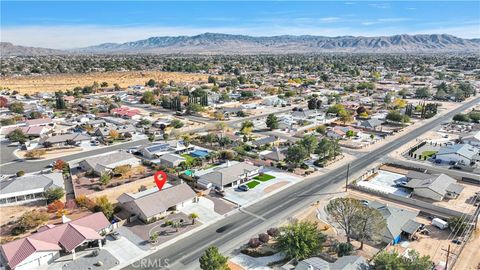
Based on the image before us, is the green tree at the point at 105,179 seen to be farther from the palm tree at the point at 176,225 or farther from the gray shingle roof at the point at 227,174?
the palm tree at the point at 176,225

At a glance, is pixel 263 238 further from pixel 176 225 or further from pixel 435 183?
pixel 435 183

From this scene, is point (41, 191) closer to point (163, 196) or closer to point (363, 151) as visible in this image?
point (163, 196)

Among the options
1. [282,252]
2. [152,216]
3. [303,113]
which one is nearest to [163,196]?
[152,216]

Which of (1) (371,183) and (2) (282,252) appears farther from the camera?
(1) (371,183)

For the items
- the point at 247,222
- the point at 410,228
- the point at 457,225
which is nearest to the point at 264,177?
the point at 247,222

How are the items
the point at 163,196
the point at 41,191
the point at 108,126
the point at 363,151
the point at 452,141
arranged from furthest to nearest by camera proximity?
the point at 108,126, the point at 452,141, the point at 363,151, the point at 41,191, the point at 163,196

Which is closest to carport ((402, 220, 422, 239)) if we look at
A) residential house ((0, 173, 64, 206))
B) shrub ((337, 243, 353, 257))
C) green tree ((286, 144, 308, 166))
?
shrub ((337, 243, 353, 257))

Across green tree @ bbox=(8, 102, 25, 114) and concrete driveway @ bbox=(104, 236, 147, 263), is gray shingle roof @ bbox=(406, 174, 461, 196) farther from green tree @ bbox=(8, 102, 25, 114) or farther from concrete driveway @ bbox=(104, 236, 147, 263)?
green tree @ bbox=(8, 102, 25, 114)
